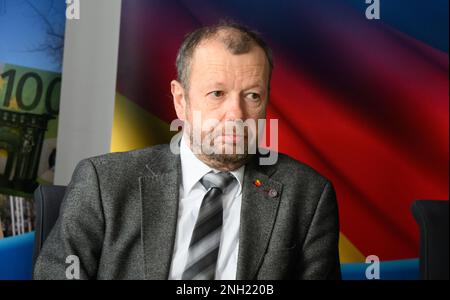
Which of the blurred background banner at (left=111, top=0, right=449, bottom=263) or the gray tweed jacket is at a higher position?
the blurred background banner at (left=111, top=0, right=449, bottom=263)

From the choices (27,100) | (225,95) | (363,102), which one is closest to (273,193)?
(225,95)

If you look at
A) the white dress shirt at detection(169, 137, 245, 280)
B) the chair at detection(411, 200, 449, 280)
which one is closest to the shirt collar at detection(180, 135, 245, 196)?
the white dress shirt at detection(169, 137, 245, 280)

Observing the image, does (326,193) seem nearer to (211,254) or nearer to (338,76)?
(211,254)

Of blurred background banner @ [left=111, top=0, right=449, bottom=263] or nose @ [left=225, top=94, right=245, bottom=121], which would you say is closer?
nose @ [left=225, top=94, right=245, bottom=121]

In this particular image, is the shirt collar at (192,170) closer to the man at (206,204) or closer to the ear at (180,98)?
the man at (206,204)

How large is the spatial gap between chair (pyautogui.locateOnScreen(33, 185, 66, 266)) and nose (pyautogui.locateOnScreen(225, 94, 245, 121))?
1.85 ft

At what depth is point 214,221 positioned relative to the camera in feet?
5.52

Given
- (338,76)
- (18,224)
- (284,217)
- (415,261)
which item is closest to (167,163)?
(284,217)

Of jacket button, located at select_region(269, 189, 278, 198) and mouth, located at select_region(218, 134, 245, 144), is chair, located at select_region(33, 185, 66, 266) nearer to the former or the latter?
mouth, located at select_region(218, 134, 245, 144)

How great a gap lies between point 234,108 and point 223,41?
0.63 feet

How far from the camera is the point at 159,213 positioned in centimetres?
166

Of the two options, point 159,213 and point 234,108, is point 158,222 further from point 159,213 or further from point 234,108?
point 234,108

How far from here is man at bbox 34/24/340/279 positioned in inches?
63.6
